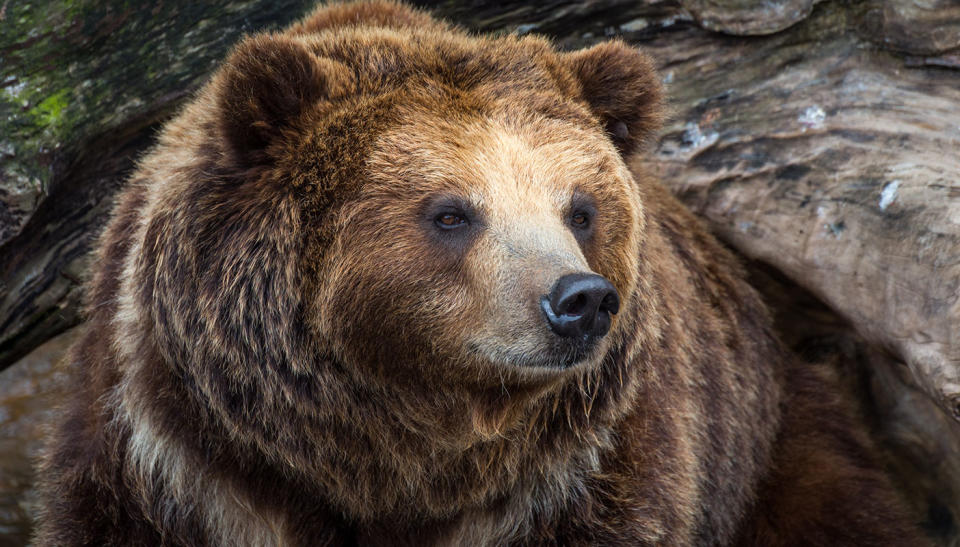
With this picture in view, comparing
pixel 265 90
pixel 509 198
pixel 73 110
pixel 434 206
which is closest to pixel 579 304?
pixel 509 198

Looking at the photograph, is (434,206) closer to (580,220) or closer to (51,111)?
(580,220)

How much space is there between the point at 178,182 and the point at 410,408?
1.18m

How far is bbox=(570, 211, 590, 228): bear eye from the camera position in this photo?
3811mm

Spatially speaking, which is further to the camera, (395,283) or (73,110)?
(73,110)

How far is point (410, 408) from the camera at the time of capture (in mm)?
3812

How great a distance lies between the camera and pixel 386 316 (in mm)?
3656

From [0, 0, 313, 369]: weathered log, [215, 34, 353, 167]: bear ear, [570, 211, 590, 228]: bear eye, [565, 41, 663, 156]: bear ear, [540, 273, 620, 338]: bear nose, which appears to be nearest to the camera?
[540, 273, 620, 338]: bear nose

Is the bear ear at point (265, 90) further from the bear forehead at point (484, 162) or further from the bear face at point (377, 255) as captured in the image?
the bear forehead at point (484, 162)

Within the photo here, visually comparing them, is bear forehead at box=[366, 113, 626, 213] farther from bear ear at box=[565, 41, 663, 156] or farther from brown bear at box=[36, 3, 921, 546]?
bear ear at box=[565, 41, 663, 156]

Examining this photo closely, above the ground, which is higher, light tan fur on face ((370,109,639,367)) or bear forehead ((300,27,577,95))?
bear forehead ((300,27,577,95))

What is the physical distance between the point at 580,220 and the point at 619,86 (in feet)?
2.19

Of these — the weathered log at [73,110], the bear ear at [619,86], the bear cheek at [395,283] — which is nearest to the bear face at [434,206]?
the bear cheek at [395,283]

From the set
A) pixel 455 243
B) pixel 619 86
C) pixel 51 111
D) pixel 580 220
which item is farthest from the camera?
pixel 51 111

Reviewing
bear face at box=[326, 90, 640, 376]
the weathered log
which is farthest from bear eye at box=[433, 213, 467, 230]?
the weathered log
